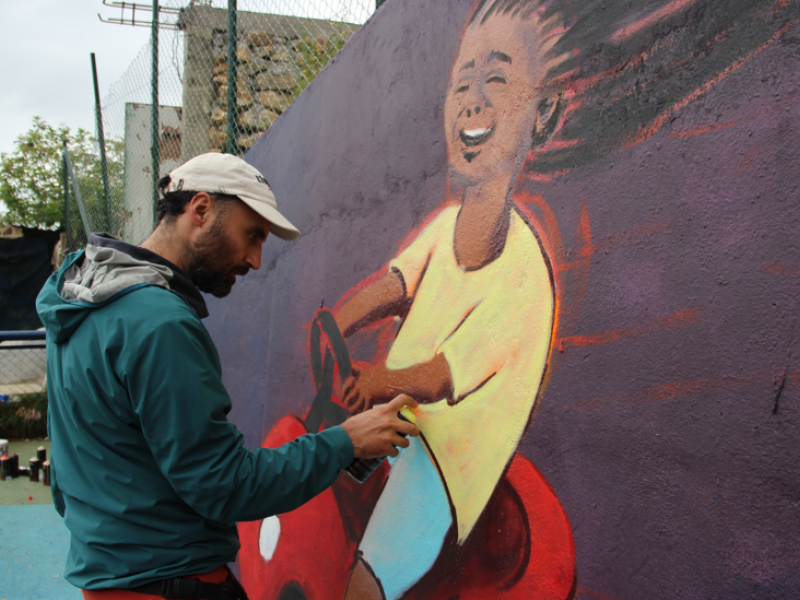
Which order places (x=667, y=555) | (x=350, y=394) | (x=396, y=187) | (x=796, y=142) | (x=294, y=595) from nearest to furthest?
(x=796, y=142) < (x=667, y=555) < (x=396, y=187) < (x=350, y=394) < (x=294, y=595)

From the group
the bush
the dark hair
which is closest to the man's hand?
the dark hair

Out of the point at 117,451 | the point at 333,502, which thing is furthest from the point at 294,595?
the point at 117,451

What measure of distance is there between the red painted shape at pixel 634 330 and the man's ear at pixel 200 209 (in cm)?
105

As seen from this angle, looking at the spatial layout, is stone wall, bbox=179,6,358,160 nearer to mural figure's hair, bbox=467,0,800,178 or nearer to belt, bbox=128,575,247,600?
mural figure's hair, bbox=467,0,800,178

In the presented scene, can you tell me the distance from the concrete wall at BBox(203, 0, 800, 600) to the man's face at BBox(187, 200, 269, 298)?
543 millimetres

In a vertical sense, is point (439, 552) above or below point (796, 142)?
below

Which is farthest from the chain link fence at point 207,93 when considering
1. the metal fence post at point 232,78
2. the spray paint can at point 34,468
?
the spray paint can at point 34,468

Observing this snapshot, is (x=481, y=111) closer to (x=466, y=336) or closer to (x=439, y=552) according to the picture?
(x=466, y=336)

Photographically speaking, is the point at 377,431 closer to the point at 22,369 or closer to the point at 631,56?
the point at 631,56

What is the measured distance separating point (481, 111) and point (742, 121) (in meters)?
0.77

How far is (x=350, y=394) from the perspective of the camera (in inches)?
87.0

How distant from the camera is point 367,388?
6.91ft

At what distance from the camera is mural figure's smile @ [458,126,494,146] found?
1.61 metres

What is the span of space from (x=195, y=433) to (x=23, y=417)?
7409 millimetres
